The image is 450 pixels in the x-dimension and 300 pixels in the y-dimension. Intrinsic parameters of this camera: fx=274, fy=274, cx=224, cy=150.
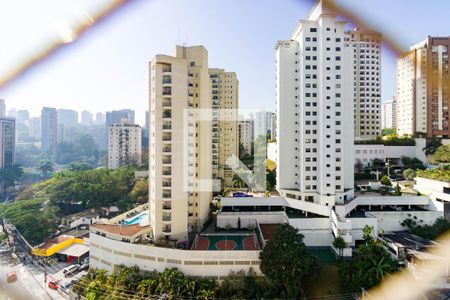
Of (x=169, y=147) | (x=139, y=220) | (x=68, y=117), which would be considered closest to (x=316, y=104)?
(x=169, y=147)

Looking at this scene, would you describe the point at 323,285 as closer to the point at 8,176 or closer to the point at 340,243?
the point at 340,243

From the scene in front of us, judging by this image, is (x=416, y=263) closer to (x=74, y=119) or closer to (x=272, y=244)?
(x=272, y=244)

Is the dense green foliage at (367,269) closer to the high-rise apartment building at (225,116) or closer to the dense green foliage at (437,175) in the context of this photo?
the dense green foliage at (437,175)

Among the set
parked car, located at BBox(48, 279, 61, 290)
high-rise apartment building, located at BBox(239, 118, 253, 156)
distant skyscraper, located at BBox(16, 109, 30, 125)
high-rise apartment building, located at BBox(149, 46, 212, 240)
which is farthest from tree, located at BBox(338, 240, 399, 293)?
distant skyscraper, located at BBox(16, 109, 30, 125)

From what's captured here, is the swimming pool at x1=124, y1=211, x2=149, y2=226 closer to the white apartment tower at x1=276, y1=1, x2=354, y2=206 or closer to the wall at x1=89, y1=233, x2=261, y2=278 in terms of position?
the wall at x1=89, y1=233, x2=261, y2=278

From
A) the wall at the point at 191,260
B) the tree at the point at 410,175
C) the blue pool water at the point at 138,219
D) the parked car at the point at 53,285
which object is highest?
the tree at the point at 410,175

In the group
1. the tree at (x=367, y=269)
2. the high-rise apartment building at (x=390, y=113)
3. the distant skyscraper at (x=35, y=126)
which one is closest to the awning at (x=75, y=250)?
the tree at (x=367, y=269)
